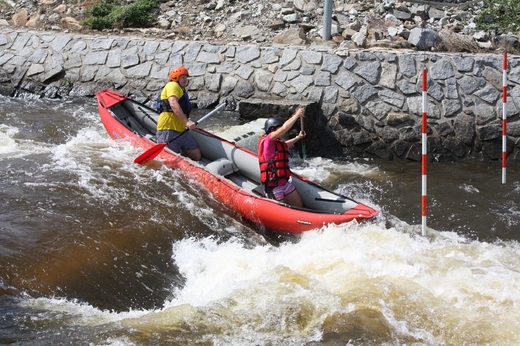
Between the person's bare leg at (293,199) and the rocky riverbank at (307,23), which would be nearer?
the person's bare leg at (293,199)

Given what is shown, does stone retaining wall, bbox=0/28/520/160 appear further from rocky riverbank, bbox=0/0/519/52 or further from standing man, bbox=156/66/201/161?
standing man, bbox=156/66/201/161

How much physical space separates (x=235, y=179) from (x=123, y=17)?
20.6ft

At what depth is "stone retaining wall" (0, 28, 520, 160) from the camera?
9672 millimetres

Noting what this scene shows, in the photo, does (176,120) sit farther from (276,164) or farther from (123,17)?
(123,17)

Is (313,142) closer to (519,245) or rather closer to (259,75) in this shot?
(259,75)

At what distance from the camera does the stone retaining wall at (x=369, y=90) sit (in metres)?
9.67

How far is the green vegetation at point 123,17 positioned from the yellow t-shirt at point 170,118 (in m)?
5.05

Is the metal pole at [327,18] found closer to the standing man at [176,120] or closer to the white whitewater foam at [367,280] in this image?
the standing man at [176,120]

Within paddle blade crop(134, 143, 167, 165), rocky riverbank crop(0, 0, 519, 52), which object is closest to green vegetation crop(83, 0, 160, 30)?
rocky riverbank crop(0, 0, 519, 52)

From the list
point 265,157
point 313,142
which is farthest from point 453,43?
point 265,157

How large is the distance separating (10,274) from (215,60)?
6.70 meters

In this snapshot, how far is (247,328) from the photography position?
5.06 meters

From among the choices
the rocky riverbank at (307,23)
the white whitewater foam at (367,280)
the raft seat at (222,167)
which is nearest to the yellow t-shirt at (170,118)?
the raft seat at (222,167)

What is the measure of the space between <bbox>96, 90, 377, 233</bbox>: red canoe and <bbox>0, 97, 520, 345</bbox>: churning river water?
0.47ft
